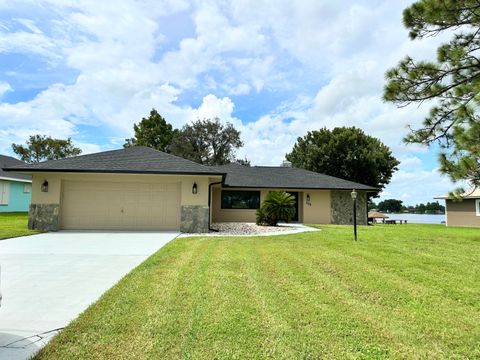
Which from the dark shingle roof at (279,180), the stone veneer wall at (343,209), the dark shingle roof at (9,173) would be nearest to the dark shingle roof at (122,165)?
the dark shingle roof at (279,180)

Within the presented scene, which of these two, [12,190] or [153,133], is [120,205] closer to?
[12,190]

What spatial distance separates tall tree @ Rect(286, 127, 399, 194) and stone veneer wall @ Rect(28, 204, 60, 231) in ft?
92.5

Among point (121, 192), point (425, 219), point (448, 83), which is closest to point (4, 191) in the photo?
point (121, 192)

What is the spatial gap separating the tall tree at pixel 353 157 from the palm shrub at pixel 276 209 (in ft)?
67.2

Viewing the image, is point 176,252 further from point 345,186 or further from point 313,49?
point 345,186

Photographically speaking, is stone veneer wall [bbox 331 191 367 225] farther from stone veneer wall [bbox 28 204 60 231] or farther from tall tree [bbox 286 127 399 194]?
stone veneer wall [bbox 28 204 60 231]

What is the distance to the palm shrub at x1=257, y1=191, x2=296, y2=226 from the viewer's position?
49.4ft

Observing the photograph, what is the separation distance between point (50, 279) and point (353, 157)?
3259 centimetres

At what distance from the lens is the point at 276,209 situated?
49.5 feet

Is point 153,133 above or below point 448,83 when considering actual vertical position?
above

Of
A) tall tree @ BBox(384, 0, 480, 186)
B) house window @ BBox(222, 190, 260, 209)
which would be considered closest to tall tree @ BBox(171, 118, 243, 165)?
house window @ BBox(222, 190, 260, 209)

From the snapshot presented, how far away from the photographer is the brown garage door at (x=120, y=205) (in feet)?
41.2

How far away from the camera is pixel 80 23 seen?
9.09 meters

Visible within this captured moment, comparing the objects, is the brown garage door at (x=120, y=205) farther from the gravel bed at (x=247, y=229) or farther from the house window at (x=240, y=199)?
the house window at (x=240, y=199)
